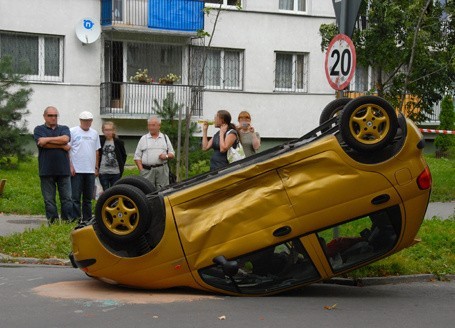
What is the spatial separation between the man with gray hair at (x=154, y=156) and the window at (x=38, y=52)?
44.3 feet

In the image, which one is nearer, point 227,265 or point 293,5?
point 227,265

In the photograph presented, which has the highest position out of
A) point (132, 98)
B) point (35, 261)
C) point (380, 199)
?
point (132, 98)

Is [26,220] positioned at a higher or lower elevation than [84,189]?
lower

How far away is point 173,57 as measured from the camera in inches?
1208

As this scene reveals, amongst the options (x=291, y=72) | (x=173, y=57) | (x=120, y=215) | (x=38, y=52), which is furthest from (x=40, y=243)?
(x=291, y=72)

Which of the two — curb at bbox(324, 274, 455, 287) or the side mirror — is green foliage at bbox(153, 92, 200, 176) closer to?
curb at bbox(324, 274, 455, 287)

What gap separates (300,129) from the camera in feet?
107

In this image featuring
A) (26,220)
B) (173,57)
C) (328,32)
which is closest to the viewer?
(26,220)

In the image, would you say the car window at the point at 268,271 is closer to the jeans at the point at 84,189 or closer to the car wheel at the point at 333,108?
the car wheel at the point at 333,108

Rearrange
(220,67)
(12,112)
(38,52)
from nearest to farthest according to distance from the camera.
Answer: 1. (12,112)
2. (38,52)
3. (220,67)

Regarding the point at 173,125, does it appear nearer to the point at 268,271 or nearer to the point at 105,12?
the point at 105,12

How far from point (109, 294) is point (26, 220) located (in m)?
7.57

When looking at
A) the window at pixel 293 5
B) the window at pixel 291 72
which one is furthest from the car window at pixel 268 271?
the window at pixel 293 5

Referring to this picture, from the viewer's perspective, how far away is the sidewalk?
48.5ft
